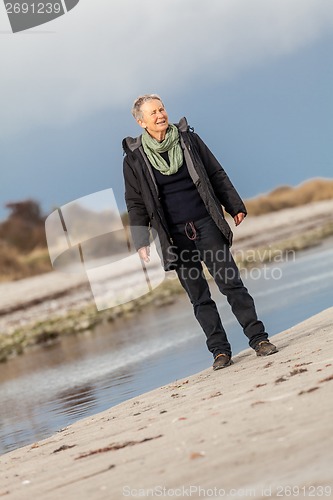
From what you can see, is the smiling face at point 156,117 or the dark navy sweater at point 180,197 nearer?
the smiling face at point 156,117

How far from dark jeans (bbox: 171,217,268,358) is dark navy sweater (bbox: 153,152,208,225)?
50 millimetres

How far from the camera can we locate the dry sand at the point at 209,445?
3.05 meters

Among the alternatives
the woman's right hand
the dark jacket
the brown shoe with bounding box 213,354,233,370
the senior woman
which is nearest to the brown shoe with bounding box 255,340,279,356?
the senior woman

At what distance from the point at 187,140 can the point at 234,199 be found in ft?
1.51

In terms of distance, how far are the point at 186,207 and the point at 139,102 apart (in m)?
0.67

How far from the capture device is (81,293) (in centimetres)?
2391

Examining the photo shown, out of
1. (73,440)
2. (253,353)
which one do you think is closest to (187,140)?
(253,353)

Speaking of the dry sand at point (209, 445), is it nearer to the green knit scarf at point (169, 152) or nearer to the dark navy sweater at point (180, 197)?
the dark navy sweater at point (180, 197)

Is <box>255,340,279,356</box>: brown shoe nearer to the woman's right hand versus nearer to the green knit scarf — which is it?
the woman's right hand

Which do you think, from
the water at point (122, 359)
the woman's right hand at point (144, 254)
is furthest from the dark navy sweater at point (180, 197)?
the water at point (122, 359)

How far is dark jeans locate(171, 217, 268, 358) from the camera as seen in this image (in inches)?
230

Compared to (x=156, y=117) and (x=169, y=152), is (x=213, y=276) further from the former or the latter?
(x=156, y=117)

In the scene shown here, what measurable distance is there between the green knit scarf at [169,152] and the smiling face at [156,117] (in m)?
0.04

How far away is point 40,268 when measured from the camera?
1146 inches
